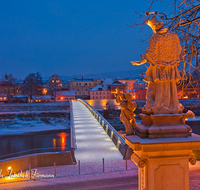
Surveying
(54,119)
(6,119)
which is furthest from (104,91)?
(6,119)

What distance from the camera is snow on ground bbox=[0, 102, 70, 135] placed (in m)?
39.2

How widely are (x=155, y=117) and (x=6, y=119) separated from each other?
157 ft

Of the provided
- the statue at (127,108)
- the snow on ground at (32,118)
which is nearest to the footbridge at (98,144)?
the statue at (127,108)

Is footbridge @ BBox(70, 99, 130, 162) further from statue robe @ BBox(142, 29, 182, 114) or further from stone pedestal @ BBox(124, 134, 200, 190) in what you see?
statue robe @ BBox(142, 29, 182, 114)

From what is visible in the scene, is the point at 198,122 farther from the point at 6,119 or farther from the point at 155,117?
the point at 155,117

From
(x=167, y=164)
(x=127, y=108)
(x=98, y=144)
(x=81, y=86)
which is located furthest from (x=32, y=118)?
(x=167, y=164)

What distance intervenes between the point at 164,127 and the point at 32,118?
156 ft

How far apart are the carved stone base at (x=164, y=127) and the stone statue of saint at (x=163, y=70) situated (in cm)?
12

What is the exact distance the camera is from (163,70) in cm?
421

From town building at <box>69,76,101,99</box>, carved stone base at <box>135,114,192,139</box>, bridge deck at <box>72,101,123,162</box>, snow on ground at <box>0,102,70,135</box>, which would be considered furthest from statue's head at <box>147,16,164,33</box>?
town building at <box>69,76,101,99</box>

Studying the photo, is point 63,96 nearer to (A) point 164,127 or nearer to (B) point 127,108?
(B) point 127,108

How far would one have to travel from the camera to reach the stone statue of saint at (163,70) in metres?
4.16

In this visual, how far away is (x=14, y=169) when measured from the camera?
11227 mm

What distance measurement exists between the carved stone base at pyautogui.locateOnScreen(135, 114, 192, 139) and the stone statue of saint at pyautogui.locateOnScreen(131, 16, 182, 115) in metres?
0.12
